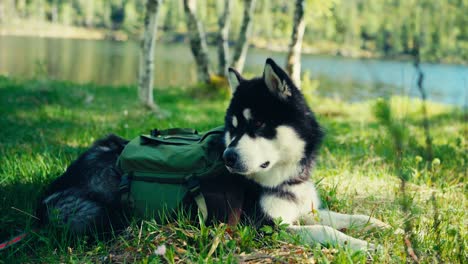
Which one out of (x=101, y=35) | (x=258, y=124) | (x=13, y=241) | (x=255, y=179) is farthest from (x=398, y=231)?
(x=101, y=35)

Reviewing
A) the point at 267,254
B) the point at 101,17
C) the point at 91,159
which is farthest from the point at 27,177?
the point at 101,17

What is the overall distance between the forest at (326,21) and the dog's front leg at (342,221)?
143cm

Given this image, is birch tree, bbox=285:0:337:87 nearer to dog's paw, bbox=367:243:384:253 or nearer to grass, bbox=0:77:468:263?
grass, bbox=0:77:468:263

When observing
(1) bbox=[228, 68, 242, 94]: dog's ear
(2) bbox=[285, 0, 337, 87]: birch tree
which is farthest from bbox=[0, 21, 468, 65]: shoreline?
(1) bbox=[228, 68, 242, 94]: dog's ear

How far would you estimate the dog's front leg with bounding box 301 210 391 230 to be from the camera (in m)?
3.55

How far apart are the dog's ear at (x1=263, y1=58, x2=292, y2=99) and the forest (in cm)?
58

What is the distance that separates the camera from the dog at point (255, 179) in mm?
3277

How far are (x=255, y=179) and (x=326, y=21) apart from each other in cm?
2140

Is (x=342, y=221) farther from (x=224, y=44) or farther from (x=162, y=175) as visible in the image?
(x=224, y=44)

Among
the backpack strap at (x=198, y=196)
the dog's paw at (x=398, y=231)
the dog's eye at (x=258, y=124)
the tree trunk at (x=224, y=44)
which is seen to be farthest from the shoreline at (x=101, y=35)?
the backpack strap at (x=198, y=196)

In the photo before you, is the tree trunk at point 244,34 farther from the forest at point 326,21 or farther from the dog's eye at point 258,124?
the dog's eye at point 258,124

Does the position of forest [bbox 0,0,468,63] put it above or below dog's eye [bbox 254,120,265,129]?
above

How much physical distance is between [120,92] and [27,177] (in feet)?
35.4

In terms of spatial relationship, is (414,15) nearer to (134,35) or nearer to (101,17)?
(134,35)
